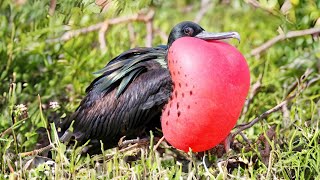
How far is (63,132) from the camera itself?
10.3 feet

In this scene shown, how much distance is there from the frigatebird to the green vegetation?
7cm

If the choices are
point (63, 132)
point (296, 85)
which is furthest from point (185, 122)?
point (296, 85)

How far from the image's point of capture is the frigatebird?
114 inches

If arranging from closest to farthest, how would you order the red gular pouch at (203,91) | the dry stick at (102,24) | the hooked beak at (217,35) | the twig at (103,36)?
the red gular pouch at (203,91)
the hooked beak at (217,35)
the dry stick at (102,24)
the twig at (103,36)

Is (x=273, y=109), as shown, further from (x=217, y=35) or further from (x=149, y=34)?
(x=149, y=34)

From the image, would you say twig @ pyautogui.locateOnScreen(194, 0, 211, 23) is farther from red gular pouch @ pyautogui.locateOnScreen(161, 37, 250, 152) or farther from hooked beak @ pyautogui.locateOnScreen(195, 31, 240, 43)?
red gular pouch @ pyautogui.locateOnScreen(161, 37, 250, 152)

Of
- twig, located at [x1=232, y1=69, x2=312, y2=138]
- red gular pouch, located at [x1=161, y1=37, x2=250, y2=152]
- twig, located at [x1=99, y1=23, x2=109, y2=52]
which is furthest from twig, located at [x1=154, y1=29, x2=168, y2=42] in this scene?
red gular pouch, located at [x1=161, y1=37, x2=250, y2=152]

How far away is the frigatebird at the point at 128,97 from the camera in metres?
2.89

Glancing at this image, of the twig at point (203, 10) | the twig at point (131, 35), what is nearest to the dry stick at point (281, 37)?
the twig at point (131, 35)

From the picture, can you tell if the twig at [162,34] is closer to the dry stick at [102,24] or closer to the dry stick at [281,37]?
the dry stick at [102,24]

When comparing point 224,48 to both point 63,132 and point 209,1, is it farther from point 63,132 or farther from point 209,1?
point 209,1

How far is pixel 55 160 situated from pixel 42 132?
0.64 metres

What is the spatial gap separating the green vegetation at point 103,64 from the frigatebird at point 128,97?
2.8 inches

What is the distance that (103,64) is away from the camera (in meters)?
3.90
